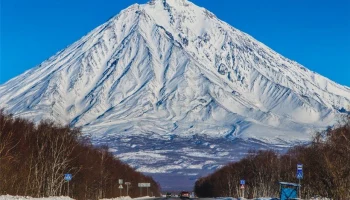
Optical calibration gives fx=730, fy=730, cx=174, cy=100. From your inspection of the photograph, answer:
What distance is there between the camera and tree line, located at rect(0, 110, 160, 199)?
57344mm

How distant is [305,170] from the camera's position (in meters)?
73.0

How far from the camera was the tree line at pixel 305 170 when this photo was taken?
48.1m

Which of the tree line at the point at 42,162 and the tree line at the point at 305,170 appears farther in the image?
the tree line at the point at 42,162

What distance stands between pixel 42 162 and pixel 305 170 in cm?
2590

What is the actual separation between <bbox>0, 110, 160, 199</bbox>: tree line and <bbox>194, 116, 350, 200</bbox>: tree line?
22444 millimetres

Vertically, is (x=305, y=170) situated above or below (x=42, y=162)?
below

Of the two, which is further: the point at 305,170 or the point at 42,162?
the point at 305,170

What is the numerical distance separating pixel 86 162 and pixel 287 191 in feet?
117

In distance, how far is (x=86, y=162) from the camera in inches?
3253

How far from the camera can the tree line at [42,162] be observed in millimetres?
57344

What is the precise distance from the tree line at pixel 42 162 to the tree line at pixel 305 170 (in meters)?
22.4

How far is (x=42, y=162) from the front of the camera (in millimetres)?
68188

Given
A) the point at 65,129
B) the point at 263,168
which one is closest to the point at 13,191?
the point at 65,129

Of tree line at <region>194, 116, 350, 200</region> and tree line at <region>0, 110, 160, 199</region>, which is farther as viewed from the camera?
tree line at <region>0, 110, 160, 199</region>
